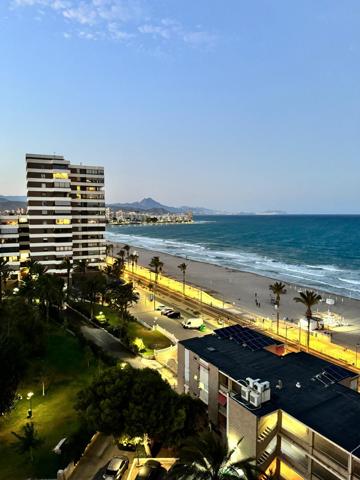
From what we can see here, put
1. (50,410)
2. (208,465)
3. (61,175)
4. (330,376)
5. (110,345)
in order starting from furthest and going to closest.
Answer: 1. (61,175)
2. (110,345)
3. (50,410)
4. (330,376)
5. (208,465)

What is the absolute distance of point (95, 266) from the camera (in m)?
99.4

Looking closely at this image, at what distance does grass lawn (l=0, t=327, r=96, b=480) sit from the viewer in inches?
945

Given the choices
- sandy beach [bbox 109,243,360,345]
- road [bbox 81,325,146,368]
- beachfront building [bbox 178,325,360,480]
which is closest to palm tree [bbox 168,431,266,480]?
beachfront building [bbox 178,325,360,480]

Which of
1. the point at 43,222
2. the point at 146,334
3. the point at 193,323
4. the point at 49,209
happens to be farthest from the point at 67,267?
the point at 193,323

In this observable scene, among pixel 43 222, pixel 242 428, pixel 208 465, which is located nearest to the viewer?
pixel 208 465

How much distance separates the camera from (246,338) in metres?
31.3

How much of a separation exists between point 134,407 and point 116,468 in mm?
3737

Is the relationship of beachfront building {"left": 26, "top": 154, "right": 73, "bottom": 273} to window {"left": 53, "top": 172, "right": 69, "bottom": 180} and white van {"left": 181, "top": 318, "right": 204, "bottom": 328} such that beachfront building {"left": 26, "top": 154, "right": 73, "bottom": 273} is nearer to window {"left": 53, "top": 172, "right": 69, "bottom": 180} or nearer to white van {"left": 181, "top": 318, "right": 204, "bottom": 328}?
window {"left": 53, "top": 172, "right": 69, "bottom": 180}

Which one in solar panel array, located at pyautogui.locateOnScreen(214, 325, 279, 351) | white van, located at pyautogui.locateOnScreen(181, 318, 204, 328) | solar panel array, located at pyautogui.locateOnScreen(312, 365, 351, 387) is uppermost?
solar panel array, located at pyautogui.locateOnScreen(214, 325, 279, 351)

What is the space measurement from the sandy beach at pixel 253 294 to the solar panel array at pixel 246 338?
28.6 metres

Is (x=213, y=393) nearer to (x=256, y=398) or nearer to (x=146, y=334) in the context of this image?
(x=256, y=398)

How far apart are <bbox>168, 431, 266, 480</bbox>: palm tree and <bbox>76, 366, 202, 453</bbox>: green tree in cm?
513

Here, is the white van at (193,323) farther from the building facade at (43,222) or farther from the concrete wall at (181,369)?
the building facade at (43,222)

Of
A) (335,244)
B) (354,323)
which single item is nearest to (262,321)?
(354,323)
